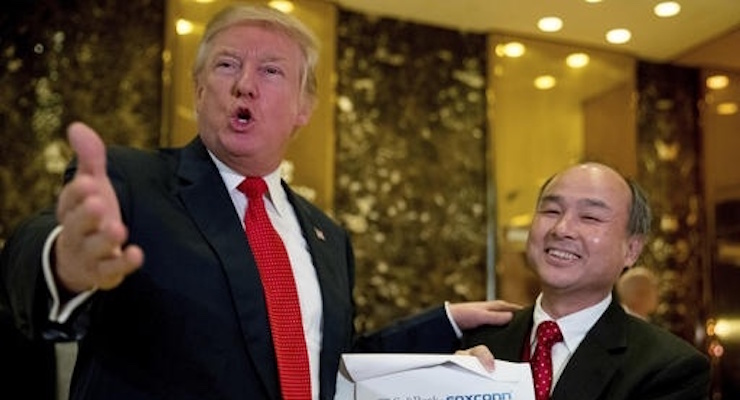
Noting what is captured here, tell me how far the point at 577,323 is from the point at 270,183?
73cm

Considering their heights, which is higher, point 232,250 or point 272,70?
point 272,70

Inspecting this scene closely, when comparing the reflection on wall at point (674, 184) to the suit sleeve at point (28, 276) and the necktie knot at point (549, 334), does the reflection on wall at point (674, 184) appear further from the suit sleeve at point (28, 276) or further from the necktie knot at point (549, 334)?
the suit sleeve at point (28, 276)

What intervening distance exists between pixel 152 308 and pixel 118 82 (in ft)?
9.05

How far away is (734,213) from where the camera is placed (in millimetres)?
5023

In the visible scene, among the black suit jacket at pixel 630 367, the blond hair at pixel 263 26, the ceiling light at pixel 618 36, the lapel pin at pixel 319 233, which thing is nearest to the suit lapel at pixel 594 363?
the black suit jacket at pixel 630 367

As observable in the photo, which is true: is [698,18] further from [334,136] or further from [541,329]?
[541,329]

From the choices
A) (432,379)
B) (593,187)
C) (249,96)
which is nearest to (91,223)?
(249,96)

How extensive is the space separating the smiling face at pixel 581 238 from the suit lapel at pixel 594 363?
10 centimetres

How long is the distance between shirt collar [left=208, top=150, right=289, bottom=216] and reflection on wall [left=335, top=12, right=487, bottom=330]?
8.54ft

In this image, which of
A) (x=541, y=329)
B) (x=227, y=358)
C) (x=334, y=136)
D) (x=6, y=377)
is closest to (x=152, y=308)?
(x=227, y=358)

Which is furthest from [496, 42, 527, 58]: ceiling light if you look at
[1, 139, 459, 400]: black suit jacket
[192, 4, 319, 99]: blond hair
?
[1, 139, 459, 400]: black suit jacket

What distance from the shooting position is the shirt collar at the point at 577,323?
188cm

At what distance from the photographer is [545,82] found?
191 inches

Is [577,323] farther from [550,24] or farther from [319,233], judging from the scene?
[550,24]
